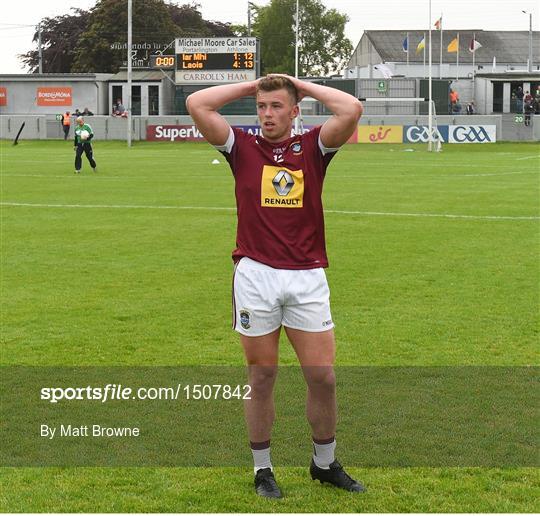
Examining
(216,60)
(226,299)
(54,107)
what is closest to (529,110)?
(216,60)

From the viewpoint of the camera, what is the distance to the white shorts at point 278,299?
6094 mm

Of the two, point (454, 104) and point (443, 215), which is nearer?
point (443, 215)

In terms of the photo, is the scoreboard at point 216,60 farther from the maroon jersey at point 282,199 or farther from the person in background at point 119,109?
the maroon jersey at point 282,199

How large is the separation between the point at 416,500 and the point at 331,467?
0.54 metres

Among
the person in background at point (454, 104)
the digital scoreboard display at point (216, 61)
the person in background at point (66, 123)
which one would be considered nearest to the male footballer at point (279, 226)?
the person in background at point (66, 123)

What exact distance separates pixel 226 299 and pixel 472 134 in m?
49.9

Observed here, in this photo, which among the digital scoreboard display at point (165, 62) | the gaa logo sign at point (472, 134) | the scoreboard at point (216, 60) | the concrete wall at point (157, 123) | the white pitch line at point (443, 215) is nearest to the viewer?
the white pitch line at point (443, 215)

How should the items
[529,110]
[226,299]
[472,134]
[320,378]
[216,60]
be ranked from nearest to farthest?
[320,378] → [226,299] → [472,134] → [529,110] → [216,60]

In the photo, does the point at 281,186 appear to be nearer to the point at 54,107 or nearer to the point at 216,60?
the point at 216,60

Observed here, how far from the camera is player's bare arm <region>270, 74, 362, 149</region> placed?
20.0 ft

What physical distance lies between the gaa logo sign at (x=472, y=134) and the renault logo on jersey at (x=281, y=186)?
55.3 m

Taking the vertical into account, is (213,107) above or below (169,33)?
below

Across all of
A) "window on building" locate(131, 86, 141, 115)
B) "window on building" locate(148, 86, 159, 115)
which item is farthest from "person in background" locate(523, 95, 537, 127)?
"window on building" locate(131, 86, 141, 115)

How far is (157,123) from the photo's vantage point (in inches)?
2613
